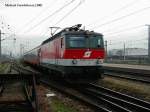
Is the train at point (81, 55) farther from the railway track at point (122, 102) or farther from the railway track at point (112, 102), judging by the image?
the railway track at point (122, 102)

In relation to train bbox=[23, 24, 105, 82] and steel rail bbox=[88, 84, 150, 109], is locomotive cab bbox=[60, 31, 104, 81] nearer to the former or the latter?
train bbox=[23, 24, 105, 82]

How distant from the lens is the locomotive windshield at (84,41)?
1820 centimetres

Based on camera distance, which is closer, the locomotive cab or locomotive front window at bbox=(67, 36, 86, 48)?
the locomotive cab

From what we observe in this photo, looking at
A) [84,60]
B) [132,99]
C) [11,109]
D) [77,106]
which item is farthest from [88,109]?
[84,60]

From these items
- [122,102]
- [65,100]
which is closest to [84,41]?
[65,100]

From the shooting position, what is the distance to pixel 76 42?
1836 centimetres

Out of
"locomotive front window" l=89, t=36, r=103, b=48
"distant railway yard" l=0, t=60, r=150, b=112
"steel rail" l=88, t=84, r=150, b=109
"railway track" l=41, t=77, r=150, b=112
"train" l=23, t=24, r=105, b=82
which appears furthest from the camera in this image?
"locomotive front window" l=89, t=36, r=103, b=48

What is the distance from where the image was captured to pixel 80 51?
18141 millimetres

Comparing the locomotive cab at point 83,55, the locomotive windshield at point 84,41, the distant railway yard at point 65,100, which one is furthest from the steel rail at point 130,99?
the locomotive windshield at point 84,41

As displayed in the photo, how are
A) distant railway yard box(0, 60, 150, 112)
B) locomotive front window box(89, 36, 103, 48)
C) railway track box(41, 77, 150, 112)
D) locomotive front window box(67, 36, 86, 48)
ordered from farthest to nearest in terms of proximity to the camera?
locomotive front window box(89, 36, 103, 48), locomotive front window box(67, 36, 86, 48), railway track box(41, 77, 150, 112), distant railway yard box(0, 60, 150, 112)

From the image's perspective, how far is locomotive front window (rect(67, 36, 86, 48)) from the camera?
1816cm

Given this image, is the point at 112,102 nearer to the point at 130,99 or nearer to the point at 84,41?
the point at 130,99

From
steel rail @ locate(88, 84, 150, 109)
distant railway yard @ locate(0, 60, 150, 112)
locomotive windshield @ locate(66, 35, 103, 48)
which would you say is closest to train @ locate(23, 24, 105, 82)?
locomotive windshield @ locate(66, 35, 103, 48)

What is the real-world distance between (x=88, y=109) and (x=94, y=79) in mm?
6917
